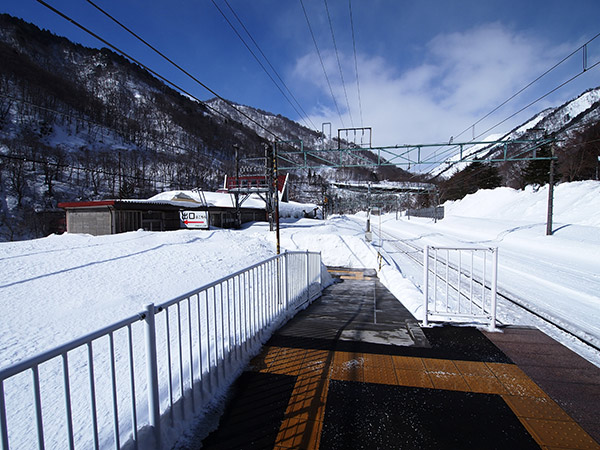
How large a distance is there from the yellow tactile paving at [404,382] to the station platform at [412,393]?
0.04 ft

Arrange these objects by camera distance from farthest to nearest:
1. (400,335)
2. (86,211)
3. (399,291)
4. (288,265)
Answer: (86,211)
(399,291)
(288,265)
(400,335)

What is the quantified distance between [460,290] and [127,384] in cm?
820

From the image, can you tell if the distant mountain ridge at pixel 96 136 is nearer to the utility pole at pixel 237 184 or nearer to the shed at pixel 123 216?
the shed at pixel 123 216

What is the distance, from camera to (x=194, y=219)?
2778 centimetres

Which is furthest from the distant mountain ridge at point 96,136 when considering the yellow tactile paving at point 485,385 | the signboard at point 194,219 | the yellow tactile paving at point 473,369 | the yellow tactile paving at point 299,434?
the yellow tactile paving at point 299,434

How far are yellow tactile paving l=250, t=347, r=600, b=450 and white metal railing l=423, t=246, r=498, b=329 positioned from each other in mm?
947

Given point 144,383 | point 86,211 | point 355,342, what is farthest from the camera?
point 86,211

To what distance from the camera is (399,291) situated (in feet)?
27.7

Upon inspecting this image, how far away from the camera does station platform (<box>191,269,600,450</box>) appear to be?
2.41 metres

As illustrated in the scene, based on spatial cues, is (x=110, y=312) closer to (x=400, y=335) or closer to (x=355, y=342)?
(x=355, y=342)

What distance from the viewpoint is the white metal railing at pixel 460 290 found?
15.3 feet

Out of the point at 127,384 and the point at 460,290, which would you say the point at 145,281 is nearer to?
the point at 127,384

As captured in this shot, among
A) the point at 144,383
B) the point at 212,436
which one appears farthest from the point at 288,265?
the point at 212,436

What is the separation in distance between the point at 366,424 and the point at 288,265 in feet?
11.1
